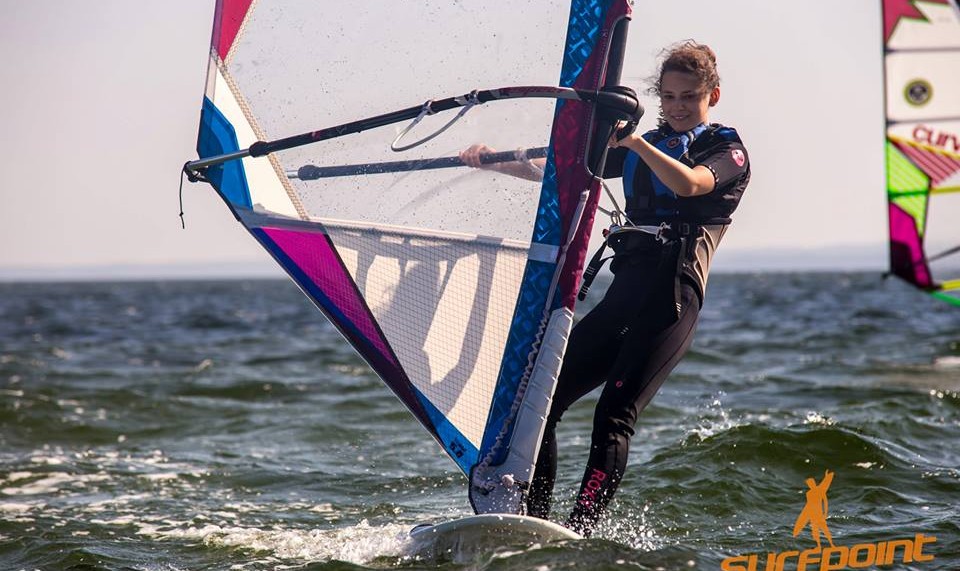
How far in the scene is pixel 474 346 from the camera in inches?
183

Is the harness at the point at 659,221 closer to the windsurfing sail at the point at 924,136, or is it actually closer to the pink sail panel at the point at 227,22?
the pink sail panel at the point at 227,22

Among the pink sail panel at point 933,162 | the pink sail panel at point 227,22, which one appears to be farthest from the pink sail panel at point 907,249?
the pink sail panel at point 227,22

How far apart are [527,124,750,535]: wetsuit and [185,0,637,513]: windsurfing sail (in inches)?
7.9

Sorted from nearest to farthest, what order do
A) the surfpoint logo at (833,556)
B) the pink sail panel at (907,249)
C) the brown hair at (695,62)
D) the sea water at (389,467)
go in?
1. the brown hair at (695,62)
2. the surfpoint logo at (833,556)
3. the sea water at (389,467)
4. the pink sail panel at (907,249)

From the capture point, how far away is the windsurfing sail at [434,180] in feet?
14.4

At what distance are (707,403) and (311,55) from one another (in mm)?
6881

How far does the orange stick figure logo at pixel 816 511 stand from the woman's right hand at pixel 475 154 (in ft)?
7.84

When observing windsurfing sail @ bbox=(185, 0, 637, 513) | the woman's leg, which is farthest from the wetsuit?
windsurfing sail @ bbox=(185, 0, 637, 513)

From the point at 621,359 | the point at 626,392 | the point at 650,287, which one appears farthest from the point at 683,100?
the point at 626,392

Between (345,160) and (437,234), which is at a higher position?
(345,160)

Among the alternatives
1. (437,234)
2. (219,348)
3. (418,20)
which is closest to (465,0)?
(418,20)

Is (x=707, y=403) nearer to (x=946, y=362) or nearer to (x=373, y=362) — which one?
(x=946, y=362)

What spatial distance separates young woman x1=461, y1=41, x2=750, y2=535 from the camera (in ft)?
14.0

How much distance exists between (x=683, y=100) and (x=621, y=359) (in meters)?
1.07
